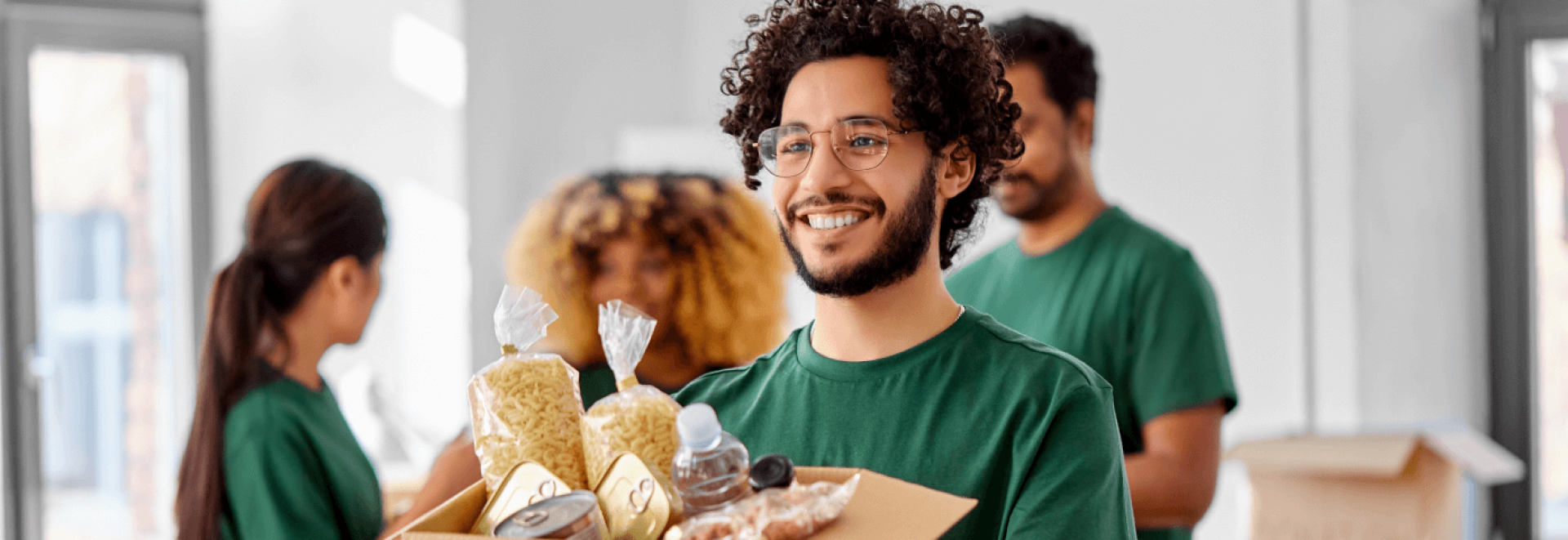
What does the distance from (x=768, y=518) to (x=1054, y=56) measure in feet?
4.79

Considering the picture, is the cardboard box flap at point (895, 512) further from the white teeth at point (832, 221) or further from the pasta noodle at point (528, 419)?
the white teeth at point (832, 221)

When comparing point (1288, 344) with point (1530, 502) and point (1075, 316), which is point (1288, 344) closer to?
point (1530, 502)

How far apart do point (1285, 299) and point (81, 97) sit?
3909mm

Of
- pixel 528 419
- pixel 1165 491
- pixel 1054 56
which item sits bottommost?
pixel 1165 491

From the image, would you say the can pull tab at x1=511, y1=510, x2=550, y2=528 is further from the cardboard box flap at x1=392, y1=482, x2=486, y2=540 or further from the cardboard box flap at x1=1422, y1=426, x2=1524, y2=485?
the cardboard box flap at x1=1422, y1=426, x2=1524, y2=485

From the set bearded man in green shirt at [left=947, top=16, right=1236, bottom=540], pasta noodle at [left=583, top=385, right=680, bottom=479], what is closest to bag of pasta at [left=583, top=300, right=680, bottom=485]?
pasta noodle at [left=583, top=385, right=680, bottom=479]

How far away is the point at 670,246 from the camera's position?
8.37 feet

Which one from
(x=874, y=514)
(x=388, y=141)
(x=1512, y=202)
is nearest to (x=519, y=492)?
(x=874, y=514)

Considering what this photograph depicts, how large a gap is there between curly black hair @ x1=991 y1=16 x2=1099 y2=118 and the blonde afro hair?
804 millimetres

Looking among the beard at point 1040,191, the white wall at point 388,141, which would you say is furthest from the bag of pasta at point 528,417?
the white wall at point 388,141

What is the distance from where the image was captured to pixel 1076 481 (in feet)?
3.46

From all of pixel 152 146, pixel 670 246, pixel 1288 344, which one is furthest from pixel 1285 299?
pixel 152 146

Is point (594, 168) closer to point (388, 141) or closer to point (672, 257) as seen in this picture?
point (388, 141)

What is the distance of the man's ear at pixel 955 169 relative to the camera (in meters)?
1.25
